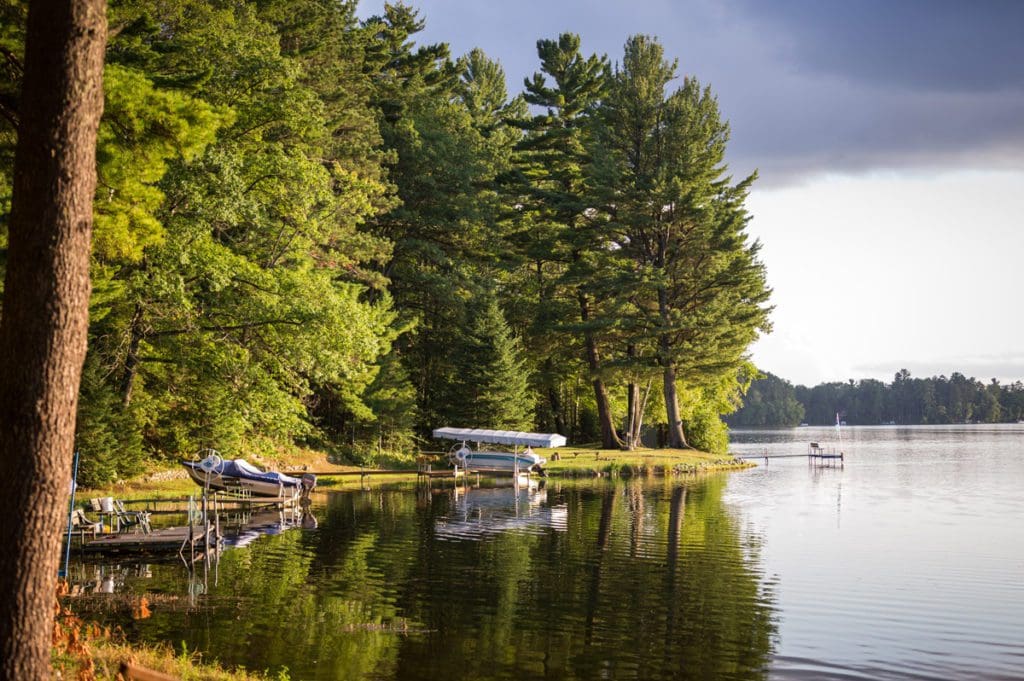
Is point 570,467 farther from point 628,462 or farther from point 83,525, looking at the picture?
point 83,525

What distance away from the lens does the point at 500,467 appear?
50.4 meters

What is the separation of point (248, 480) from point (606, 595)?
1810 cm

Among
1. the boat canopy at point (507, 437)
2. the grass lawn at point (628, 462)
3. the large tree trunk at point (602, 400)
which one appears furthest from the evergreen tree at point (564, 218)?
the boat canopy at point (507, 437)

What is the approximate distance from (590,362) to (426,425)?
11763 mm

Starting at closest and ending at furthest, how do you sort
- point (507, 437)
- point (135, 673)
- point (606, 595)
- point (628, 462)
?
point (135, 673) < point (606, 595) < point (507, 437) < point (628, 462)

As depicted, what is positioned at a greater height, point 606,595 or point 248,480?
point 248,480

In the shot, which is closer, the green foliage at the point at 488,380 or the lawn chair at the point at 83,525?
the lawn chair at the point at 83,525

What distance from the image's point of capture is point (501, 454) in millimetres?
51219

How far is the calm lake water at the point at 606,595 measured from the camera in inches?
545

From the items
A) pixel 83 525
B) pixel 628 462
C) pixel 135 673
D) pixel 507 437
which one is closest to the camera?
pixel 135 673

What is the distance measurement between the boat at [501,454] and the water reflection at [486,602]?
18082 mm

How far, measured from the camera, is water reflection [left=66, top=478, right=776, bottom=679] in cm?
1366

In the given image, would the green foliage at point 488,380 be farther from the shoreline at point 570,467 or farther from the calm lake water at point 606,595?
the calm lake water at point 606,595

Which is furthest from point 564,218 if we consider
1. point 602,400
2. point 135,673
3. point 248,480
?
point 135,673
